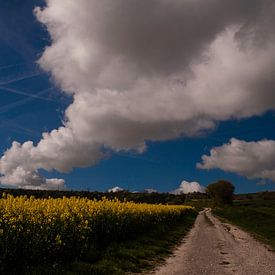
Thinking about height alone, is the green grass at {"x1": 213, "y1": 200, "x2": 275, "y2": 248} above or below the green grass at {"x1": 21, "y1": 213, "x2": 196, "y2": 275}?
above

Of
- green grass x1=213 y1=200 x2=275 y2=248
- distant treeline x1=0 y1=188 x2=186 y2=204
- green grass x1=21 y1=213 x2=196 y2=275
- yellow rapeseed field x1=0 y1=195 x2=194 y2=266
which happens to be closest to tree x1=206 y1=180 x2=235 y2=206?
distant treeline x1=0 y1=188 x2=186 y2=204

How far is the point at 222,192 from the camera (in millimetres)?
169875

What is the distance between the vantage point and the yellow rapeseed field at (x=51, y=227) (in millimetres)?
11680

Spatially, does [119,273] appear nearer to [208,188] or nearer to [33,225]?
[33,225]

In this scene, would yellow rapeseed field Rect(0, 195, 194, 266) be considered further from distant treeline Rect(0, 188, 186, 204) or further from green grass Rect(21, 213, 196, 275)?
distant treeline Rect(0, 188, 186, 204)

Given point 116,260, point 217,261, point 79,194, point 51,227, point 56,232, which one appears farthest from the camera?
point 79,194

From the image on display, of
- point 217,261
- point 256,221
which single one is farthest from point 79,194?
point 217,261

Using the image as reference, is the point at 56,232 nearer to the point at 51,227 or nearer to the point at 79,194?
the point at 51,227

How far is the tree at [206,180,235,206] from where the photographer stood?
169m

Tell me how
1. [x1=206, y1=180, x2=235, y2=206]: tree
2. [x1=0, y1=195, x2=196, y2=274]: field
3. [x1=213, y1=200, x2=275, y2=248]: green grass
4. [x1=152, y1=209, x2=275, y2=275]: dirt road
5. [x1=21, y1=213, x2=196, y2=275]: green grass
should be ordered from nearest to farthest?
1. [x1=0, y1=195, x2=196, y2=274]: field
2. [x1=21, y1=213, x2=196, y2=275]: green grass
3. [x1=152, y1=209, x2=275, y2=275]: dirt road
4. [x1=213, y1=200, x2=275, y2=248]: green grass
5. [x1=206, y1=180, x2=235, y2=206]: tree

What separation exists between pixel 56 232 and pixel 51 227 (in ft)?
0.80

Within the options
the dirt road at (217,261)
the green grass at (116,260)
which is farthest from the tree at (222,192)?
the green grass at (116,260)

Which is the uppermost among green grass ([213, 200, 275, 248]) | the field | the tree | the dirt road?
the tree

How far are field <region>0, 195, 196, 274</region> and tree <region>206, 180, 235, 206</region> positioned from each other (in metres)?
152
